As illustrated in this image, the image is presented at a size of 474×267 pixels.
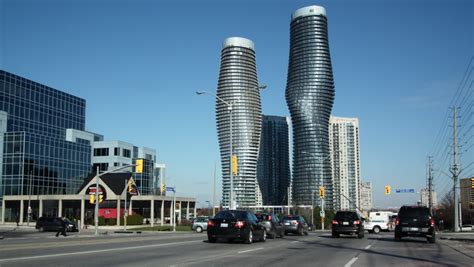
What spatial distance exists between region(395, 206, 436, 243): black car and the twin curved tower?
27481 mm

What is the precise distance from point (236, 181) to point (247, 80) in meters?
14.5

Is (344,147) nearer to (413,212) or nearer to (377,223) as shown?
(377,223)

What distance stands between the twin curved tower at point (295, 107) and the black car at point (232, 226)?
30193 mm

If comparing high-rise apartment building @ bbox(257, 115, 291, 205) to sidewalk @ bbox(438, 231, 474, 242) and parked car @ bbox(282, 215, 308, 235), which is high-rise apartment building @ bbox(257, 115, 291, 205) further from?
parked car @ bbox(282, 215, 308, 235)

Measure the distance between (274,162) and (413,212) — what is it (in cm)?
10012

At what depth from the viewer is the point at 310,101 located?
384ft

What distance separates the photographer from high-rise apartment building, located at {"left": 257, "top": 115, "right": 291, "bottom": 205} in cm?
12581

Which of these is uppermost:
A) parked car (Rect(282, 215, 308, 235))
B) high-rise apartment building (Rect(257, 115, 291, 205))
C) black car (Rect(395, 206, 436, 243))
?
high-rise apartment building (Rect(257, 115, 291, 205))

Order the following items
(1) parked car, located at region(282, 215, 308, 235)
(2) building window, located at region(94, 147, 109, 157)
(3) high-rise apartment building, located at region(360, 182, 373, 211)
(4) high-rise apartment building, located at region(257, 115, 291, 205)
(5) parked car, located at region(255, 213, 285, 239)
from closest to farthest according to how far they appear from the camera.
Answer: (5) parked car, located at region(255, 213, 285, 239)
(1) parked car, located at region(282, 215, 308, 235)
(2) building window, located at region(94, 147, 109, 157)
(4) high-rise apartment building, located at region(257, 115, 291, 205)
(3) high-rise apartment building, located at region(360, 182, 373, 211)

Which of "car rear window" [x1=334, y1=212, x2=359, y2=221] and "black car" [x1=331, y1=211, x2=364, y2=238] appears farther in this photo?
"car rear window" [x1=334, y1=212, x2=359, y2=221]

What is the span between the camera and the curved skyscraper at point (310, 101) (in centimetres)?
10975

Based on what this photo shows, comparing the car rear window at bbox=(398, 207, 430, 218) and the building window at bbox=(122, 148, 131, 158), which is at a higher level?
the building window at bbox=(122, 148, 131, 158)

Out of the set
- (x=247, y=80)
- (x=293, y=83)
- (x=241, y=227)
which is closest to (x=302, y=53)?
(x=293, y=83)

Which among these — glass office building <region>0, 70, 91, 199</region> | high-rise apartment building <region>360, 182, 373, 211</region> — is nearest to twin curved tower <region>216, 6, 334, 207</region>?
glass office building <region>0, 70, 91, 199</region>
